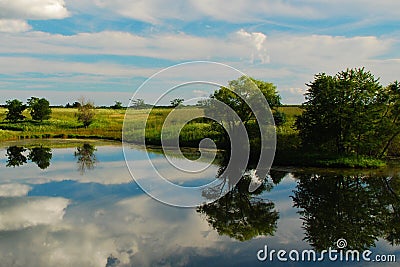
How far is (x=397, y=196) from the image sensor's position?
40.5 ft

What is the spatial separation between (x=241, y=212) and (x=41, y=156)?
16.3 m

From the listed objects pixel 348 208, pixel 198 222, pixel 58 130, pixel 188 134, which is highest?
pixel 188 134

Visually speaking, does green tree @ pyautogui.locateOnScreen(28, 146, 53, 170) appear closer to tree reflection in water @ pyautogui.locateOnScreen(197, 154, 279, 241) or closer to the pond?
the pond

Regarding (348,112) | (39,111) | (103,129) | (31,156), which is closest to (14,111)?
(39,111)

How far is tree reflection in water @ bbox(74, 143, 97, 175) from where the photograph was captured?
62.7 ft

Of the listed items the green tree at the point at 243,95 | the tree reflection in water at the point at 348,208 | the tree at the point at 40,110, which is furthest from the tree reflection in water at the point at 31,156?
the tree at the point at 40,110

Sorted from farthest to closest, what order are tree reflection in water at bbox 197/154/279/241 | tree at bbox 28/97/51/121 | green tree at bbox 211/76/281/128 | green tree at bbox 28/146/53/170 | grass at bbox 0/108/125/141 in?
1. tree at bbox 28/97/51/121
2. grass at bbox 0/108/125/141
3. green tree at bbox 211/76/281/128
4. green tree at bbox 28/146/53/170
5. tree reflection in water at bbox 197/154/279/241

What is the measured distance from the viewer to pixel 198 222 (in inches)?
388

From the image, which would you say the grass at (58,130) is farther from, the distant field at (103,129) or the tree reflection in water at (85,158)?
the tree reflection in water at (85,158)

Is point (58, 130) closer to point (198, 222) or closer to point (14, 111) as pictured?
point (14, 111)

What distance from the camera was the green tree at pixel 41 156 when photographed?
20.0 meters

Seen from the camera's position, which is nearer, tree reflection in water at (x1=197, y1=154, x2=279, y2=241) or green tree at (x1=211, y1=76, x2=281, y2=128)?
tree reflection in water at (x1=197, y1=154, x2=279, y2=241)

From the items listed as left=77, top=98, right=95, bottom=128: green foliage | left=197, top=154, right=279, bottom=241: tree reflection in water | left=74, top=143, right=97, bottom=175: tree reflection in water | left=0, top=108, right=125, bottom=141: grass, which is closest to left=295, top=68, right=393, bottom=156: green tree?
left=197, top=154, right=279, bottom=241: tree reflection in water

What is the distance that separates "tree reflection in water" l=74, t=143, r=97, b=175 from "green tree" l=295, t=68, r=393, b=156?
11022mm
